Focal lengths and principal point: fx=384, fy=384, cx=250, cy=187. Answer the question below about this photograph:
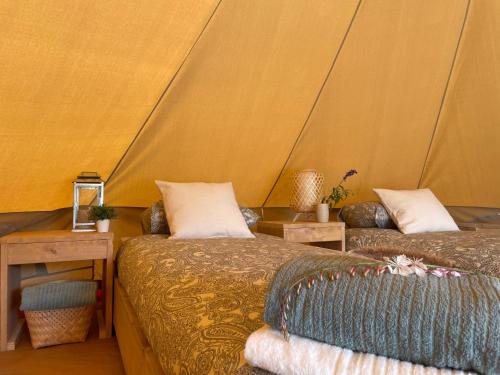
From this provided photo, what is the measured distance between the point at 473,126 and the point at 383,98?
2.67 feet

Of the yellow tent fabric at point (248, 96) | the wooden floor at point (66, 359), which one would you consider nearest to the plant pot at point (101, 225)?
the yellow tent fabric at point (248, 96)

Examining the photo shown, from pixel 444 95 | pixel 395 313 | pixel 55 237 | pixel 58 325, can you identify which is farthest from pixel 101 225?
pixel 444 95

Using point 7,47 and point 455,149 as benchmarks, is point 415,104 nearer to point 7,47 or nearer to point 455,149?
point 455,149

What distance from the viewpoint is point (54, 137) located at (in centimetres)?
216

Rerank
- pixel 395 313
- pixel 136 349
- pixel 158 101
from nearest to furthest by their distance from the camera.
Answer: pixel 395 313
pixel 136 349
pixel 158 101

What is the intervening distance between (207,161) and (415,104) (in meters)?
1.83

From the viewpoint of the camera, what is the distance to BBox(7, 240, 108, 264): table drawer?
78.2 inches

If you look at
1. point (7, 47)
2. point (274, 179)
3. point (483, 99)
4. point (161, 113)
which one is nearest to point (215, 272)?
point (7, 47)

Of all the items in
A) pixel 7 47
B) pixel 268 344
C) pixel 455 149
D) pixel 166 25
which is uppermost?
pixel 166 25

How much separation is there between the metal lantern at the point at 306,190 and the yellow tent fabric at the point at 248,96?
0.60ft

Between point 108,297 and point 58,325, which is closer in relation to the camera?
point 58,325

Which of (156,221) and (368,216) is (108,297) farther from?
(368,216)

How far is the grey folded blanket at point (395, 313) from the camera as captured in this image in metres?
0.48

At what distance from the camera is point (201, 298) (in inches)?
38.4
